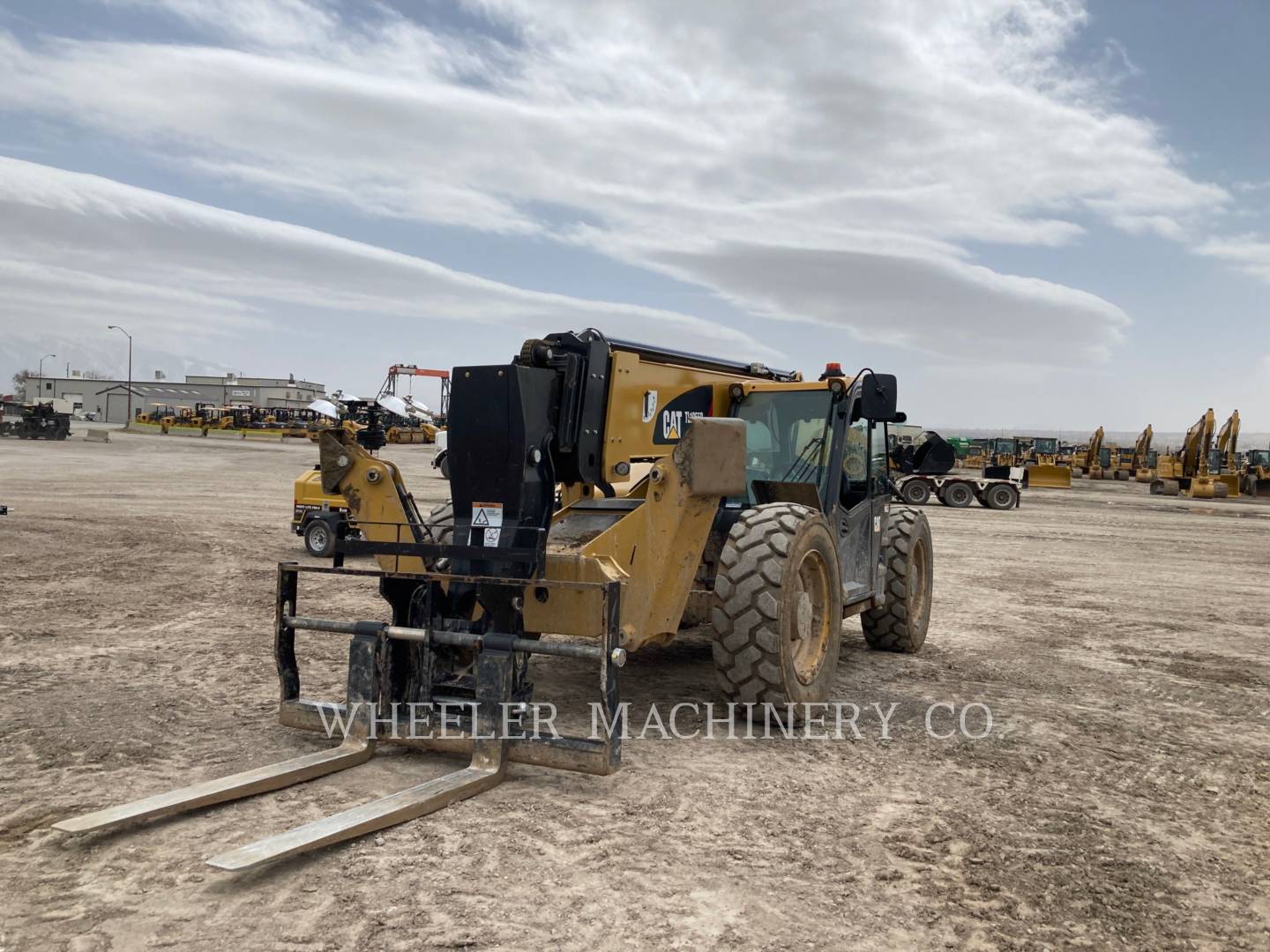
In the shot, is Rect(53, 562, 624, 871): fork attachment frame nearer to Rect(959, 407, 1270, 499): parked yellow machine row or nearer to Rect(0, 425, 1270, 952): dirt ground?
Rect(0, 425, 1270, 952): dirt ground

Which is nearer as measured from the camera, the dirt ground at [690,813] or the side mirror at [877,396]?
the dirt ground at [690,813]

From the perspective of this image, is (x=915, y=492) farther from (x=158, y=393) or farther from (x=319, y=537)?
(x=158, y=393)

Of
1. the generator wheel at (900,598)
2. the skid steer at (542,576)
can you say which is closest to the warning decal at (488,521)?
the skid steer at (542,576)

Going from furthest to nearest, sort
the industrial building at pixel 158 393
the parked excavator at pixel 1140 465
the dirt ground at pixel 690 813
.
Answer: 1. the industrial building at pixel 158 393
2. the parked excavator at pixel 1140 465
3. the dirt ground at pixel 690 813

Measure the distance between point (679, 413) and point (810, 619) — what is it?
5.16 feet

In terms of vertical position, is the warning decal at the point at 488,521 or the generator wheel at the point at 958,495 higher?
the warning decal at the point at 488,521

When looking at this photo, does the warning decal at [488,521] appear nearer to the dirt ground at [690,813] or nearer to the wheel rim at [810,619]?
the dirt ground at [690,813]

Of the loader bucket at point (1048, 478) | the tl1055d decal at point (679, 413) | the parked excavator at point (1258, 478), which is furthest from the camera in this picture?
the parked excavator at point (1258, 478)

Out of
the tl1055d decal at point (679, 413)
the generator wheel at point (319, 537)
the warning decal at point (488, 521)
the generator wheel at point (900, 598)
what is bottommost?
the generator wheel at point (319, 537)

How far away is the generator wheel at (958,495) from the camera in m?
29.2

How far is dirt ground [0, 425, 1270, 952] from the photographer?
338 cm

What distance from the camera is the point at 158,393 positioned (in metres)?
112

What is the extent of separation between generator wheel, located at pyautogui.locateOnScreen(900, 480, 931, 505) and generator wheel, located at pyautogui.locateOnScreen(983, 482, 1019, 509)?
1.70 metres

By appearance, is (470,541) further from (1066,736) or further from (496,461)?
(1066,736)
